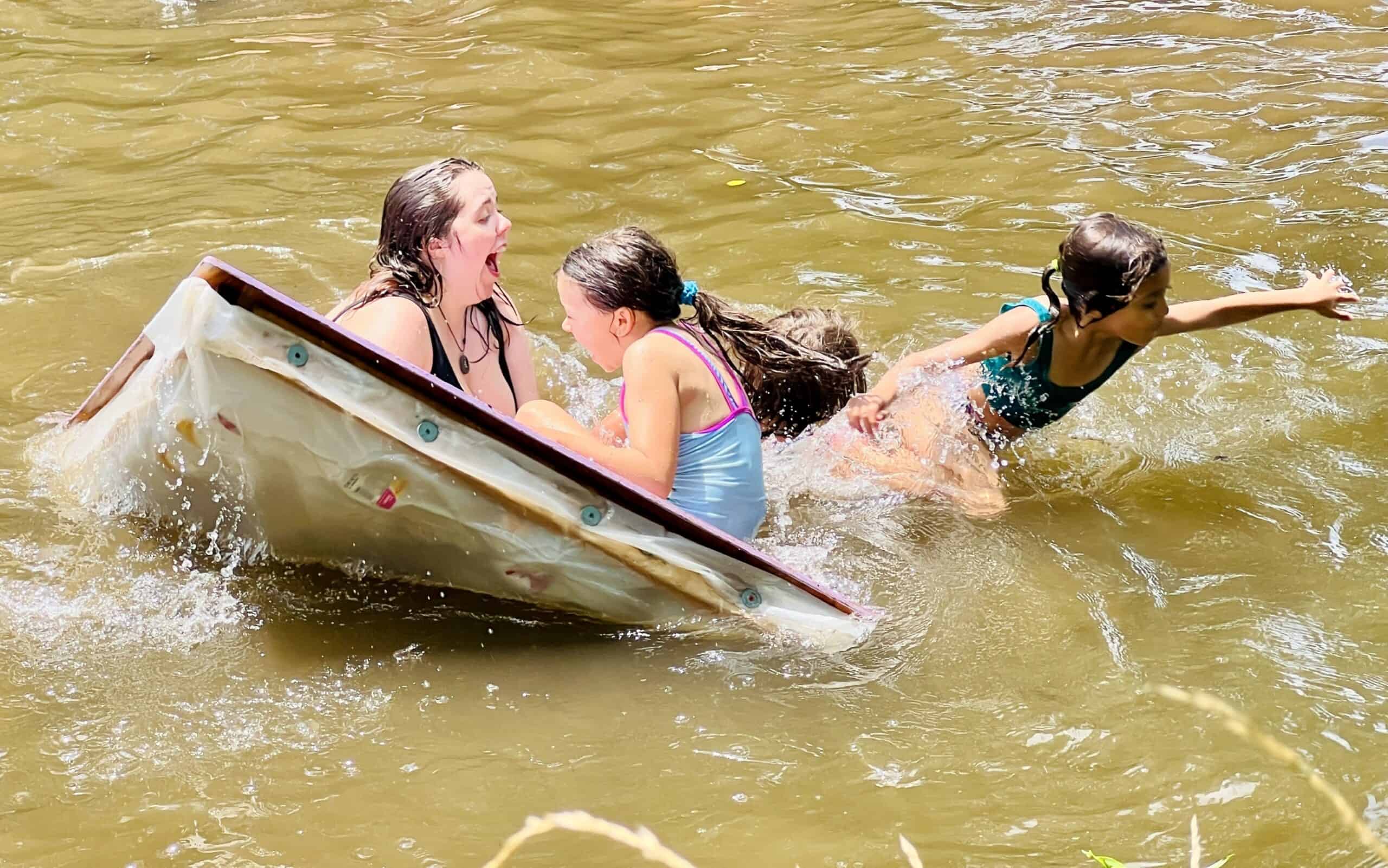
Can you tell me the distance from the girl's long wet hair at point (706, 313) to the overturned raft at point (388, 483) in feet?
2.69

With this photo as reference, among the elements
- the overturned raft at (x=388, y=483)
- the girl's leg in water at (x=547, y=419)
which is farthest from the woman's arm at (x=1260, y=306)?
the girl's leg in water at (x=547, y=419)

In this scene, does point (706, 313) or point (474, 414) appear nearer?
point (474, 414)

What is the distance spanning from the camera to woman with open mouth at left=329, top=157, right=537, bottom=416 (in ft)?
12.2

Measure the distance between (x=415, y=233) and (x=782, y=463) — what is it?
1556 mm

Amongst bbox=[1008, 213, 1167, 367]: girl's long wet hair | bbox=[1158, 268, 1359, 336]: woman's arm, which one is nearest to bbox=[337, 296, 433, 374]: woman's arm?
bbox=[1008, 213, 1167, 367]: girl's long wet hair

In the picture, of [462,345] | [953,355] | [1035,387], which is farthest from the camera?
[1035,387]

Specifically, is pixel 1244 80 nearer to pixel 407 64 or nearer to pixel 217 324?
pixel 407 64

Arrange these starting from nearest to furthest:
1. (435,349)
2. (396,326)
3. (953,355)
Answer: (396,326) < (435,349) < (953,355)

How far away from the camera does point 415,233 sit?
151 inches

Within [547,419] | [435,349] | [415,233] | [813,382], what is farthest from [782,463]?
[415,233]

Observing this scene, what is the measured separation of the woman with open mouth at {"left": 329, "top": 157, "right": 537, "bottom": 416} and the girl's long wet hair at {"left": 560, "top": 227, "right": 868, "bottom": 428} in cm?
28

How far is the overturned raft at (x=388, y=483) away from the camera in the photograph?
302cm

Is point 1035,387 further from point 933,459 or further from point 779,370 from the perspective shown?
point 779,370

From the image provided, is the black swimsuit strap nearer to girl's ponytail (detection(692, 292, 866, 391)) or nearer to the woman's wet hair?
girl's ponytail (detection(692, 292, 866, 391))
